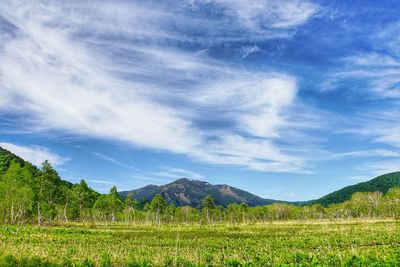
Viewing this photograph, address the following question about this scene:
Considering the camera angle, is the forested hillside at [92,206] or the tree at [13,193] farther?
the forested hillside at [92,206]

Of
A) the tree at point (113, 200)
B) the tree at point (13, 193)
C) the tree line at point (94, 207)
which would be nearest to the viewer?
the tree at point (13, 193)

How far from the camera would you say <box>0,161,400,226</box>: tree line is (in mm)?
80875

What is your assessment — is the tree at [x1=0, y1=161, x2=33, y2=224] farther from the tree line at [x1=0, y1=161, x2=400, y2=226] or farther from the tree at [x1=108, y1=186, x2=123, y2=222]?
the tree at [x1=108, y1=186, x2=123, y2=222]

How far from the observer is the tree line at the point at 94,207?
80875 mm

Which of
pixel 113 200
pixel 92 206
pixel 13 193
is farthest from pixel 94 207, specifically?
pixel 13 193

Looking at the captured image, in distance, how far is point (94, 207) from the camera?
122062 millimetres

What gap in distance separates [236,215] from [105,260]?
15354cm

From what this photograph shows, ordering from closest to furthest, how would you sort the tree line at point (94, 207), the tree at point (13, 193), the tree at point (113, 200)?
1. the tree at point (13, 193)
2. the tree line at point (94, 207)
3. the tree at point (113, 200)

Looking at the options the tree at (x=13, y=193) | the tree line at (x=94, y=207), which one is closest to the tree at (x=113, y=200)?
the tree line at (x=94, y=207)

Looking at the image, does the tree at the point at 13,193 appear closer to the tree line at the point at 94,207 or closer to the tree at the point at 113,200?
the tree line at the point at 94,207

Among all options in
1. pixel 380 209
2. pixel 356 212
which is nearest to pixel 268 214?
pixel 356 212

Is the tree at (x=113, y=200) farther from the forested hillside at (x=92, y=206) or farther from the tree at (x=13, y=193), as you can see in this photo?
the tree at (x=13, y=193)

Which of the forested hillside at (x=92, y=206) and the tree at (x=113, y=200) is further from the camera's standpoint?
the tree at (x=113, y=200)

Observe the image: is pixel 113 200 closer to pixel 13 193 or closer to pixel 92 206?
pixel 92 206
